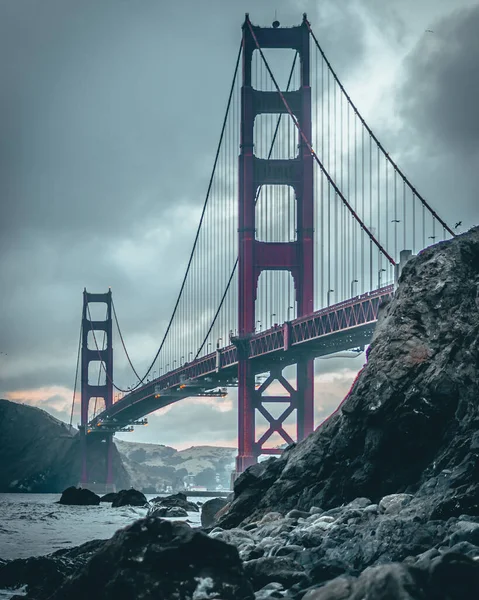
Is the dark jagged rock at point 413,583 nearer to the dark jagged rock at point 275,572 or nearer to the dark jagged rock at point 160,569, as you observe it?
the dark jagged rock at point 160,569

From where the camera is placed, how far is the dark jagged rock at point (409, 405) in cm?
1794

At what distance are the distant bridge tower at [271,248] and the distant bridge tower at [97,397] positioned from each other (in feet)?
148

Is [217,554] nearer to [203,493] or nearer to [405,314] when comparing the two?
[405,314]

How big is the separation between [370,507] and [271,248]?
113 feet

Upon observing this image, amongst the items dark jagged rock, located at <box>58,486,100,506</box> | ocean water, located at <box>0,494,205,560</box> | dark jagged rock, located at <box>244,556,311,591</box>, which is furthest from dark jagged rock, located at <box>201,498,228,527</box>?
dark jagged rock, located at <box>58,486,100,506</box>

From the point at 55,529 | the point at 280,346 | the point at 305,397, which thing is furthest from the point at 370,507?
the point at 305,397

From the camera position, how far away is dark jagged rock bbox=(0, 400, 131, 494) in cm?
10100

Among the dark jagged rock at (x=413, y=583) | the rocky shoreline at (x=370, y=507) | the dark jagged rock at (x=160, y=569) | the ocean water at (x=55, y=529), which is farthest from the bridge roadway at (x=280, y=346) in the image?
the dark jagged rock at (x=413, y=583)

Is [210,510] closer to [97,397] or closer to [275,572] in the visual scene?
[275,572]

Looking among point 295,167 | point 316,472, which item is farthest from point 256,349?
point 316,472

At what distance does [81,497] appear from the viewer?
2212 inches

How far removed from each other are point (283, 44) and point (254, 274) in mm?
12468

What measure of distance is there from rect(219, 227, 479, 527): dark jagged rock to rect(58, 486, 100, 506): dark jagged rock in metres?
34.6

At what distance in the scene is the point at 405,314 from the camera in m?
20.2
